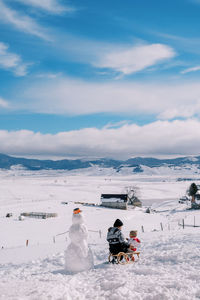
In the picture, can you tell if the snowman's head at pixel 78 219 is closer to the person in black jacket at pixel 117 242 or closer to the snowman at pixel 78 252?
the snowman at pixel 78 252

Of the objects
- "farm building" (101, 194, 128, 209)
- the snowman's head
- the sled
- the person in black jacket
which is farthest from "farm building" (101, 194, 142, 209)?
the snowman's head

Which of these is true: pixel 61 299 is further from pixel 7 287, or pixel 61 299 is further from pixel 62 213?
pixel 62 213

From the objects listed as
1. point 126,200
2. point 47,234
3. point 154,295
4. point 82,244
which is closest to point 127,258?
point 82,244

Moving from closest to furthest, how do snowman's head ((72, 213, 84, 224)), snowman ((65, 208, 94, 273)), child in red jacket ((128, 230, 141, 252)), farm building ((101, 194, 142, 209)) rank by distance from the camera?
snowman ((65, 208, 94, 273))
snowman's head ((72, 213, 84, 224))
child in red jacket ((128, 230, 141, 252))
farm building ((101, 194, 142, 209))

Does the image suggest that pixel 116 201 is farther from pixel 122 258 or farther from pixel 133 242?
pixel 122 258

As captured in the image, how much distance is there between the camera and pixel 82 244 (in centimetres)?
1159

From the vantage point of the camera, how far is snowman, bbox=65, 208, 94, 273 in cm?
1128

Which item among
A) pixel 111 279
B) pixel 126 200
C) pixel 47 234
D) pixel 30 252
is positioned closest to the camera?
pixel 111 279

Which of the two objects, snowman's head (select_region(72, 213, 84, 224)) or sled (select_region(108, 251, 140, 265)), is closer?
sled (select_region(108, 251, 140, 265))

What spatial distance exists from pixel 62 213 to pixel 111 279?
46.5m

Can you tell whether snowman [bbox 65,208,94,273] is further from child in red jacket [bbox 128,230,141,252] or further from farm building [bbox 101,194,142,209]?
farm building [bbox 101,194,142,209]

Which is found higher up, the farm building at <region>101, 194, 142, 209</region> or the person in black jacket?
the person in black jacket

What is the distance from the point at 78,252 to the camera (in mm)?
11391

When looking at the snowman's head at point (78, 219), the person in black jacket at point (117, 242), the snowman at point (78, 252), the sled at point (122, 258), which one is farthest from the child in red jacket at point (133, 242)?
the snowman's head at point (78, 219)
